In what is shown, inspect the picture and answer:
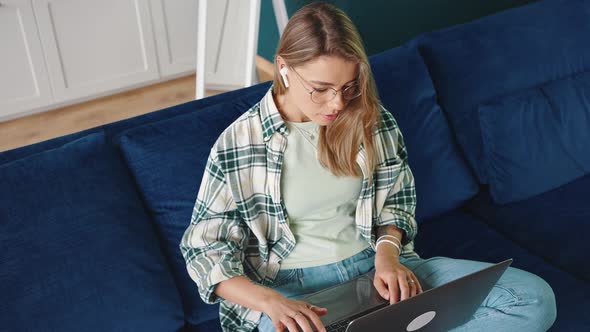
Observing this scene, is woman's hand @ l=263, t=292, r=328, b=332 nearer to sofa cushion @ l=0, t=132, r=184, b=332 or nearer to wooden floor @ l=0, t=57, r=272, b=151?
sofa cushion @ l=0, t=132, r=184, b=332

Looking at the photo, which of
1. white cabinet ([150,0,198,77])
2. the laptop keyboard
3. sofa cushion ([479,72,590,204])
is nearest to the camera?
→ the laptop keyboard

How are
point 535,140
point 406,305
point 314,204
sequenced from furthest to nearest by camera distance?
1. point 535,140
2. point 314,204
3. point 406,305

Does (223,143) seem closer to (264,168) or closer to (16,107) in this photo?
(264,168)

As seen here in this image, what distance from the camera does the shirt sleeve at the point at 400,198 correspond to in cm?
156

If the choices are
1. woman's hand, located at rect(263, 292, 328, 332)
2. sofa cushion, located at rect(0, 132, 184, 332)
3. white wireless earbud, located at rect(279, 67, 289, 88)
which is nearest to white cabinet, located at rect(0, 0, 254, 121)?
sofa cushion, located at rect(0, 132, 184, 332)

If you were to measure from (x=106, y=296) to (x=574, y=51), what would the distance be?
5.62 ft

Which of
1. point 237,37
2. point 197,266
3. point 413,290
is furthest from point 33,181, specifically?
point 237,37

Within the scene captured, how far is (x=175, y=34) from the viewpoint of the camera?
164 inches

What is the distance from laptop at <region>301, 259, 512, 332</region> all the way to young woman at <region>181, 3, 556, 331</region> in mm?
40

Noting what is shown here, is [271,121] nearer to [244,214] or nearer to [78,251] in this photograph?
[244,214]

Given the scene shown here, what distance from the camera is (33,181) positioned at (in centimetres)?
146

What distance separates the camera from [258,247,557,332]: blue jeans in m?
1.39

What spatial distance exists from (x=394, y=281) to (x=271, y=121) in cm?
44

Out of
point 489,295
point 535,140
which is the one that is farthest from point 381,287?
point 535,140
